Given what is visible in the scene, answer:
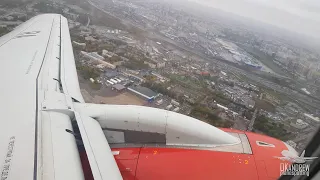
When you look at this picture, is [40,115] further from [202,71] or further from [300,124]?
[202,71]

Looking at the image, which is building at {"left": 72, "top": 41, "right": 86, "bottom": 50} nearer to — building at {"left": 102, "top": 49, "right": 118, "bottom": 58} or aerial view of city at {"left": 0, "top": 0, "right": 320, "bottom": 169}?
aerial view of city at {"left": 0, "top": 0, "right": 320, "bottom": 169}

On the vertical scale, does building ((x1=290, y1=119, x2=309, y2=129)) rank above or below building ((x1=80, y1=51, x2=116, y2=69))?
above

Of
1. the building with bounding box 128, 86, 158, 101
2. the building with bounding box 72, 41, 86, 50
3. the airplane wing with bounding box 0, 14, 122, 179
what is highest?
the airplane wing with bounding box 0, 14, 122, 179

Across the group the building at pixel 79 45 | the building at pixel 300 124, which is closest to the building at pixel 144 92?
the building at pixel 300 124

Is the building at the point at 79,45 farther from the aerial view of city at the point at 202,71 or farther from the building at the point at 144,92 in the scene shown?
the building at the point at 144,92

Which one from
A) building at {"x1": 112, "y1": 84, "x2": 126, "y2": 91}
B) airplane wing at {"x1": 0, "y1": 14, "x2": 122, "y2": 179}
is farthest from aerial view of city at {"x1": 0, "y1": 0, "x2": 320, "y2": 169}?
airplane wing at {"x1": 0, "y1": 14, "x2": 122, "y2": 179}

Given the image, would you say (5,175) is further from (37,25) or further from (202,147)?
(37,25)

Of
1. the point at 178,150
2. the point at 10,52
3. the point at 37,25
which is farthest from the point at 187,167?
the point at 37,25
